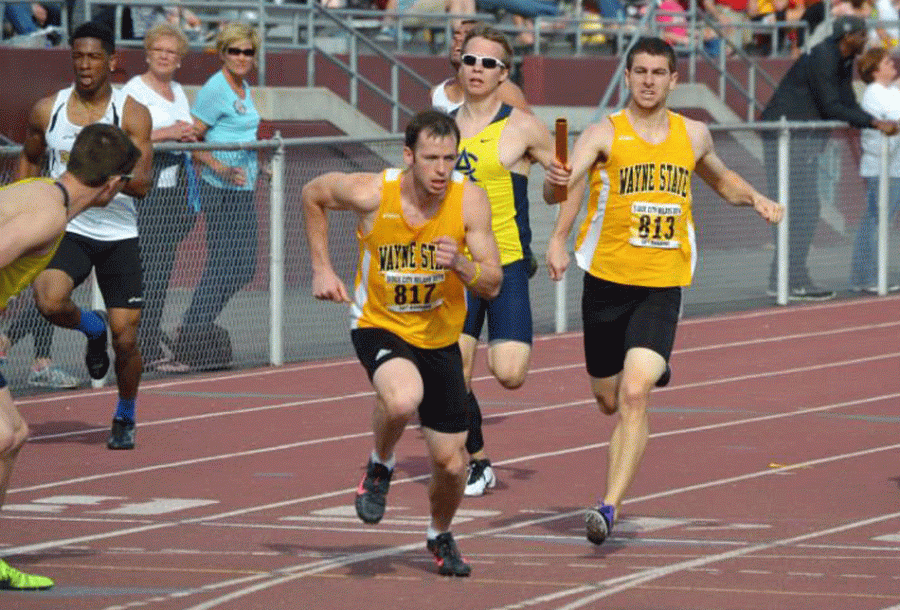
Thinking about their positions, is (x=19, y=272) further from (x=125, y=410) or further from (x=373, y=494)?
(x=125, y=410)

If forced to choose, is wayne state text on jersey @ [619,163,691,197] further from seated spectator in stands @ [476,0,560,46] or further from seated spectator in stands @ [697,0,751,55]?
seated spectator in stands @ [697,0,751,55]

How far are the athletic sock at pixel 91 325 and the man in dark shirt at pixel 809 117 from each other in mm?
8870

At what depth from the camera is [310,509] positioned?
1085 centimetres

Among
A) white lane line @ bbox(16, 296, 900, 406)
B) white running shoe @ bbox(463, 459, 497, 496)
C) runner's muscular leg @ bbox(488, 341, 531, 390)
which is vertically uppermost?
runner's muscular leg @ bbox(488, 341, 531, 390)

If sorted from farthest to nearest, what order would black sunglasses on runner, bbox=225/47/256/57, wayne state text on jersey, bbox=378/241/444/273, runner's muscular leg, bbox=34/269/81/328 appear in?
black sunglasses on runner, bbox=225/47/256/57
runner's muscular leg, bbox=34/269/81/328
wayne state text on jersey, bbox=378/241/444/273

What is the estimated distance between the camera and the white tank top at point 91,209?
500 inches

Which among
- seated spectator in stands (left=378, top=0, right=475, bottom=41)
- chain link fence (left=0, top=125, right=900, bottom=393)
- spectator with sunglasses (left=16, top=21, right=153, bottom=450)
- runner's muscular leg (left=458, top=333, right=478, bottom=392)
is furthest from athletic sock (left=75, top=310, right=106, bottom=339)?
seated spectator in stands (left=378, top=0, right=475, bottom=41)

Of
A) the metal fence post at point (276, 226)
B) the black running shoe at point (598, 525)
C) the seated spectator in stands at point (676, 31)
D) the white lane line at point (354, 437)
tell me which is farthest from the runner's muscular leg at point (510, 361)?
the seated spectator in stands at point (676, 31)

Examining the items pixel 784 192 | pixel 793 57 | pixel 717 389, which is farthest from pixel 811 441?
pixel 793 57

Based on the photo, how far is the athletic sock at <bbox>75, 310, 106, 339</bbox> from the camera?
42.3 feet

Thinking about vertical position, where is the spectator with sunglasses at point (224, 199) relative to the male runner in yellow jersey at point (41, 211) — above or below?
→ below

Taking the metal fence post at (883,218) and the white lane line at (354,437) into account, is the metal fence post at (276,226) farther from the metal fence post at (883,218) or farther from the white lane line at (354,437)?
the metal fence post at (883,218)

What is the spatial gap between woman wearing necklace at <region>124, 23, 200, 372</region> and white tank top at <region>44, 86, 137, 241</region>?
7.78ft

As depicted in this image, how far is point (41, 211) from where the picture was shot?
27.0 feet
